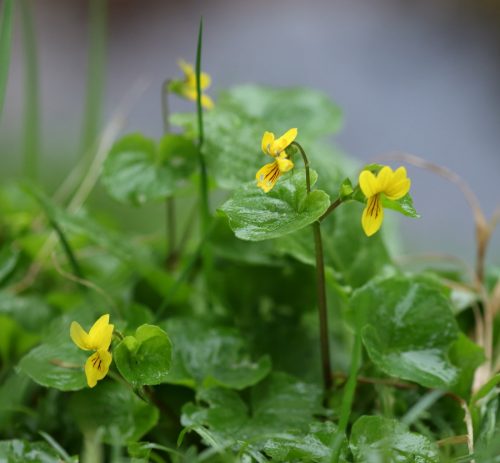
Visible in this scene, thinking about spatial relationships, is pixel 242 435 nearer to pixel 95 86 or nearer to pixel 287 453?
pixel 287 453

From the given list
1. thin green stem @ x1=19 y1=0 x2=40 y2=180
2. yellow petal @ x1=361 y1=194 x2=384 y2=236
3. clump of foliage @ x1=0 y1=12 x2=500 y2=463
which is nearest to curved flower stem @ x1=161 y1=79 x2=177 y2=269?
clump of foliage @ x1=0 y1=12 x2=500 y2=463

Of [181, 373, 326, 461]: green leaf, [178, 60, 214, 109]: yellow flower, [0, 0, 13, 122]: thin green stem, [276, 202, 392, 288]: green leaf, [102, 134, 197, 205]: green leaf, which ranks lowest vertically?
[181, 373, 326, 461]: green leaf

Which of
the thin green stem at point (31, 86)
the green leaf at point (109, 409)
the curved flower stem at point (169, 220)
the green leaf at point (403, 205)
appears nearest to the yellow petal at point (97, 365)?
the green leaf at point (109, 409)

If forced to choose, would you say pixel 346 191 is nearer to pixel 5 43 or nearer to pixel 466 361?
pixel 466 361

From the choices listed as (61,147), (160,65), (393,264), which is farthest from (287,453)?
(160,65)

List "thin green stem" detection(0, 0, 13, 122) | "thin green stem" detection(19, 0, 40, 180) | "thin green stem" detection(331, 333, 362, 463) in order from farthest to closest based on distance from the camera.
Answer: "thin green stem" detection(19, 0, 40, 180) < "thin green stem" detection(0, 0, 13, 122) < "thin green stem" detection(331, 333, 362, 463)

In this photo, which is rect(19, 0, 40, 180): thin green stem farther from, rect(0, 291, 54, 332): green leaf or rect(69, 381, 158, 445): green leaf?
rect(69, 381, 158, 445): green leaf

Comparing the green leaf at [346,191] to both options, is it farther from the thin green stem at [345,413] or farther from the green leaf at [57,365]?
the green leaf at [57,365]
